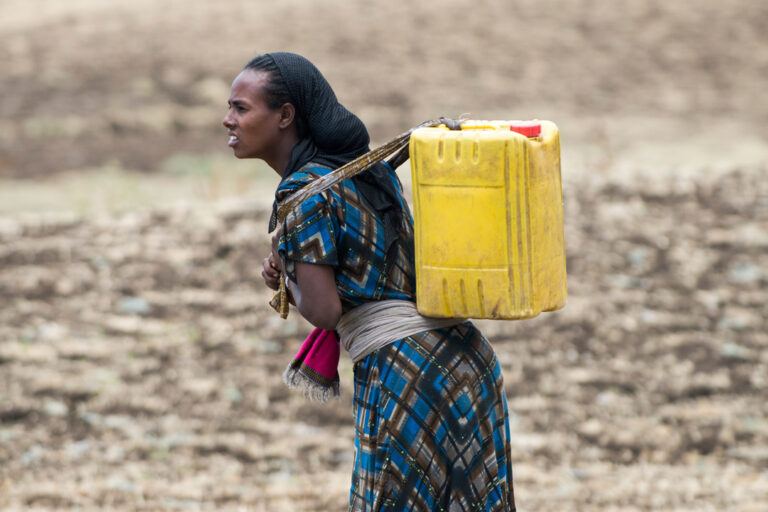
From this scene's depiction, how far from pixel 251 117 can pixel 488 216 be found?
58 centimetres

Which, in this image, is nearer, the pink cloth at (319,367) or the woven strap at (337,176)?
the woven strap at (337,176)

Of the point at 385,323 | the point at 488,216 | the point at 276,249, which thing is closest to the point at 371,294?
the point at 385,323

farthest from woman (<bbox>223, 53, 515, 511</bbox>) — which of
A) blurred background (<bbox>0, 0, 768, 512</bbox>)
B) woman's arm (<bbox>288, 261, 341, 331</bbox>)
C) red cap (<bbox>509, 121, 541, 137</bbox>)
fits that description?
blurred background (<bbox>0, 0, 768, 512</bbox>)

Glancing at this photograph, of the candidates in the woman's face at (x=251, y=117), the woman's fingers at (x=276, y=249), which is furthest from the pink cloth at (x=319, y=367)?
the woman's face at (x=251, y=117)

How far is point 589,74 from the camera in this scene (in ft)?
49.3

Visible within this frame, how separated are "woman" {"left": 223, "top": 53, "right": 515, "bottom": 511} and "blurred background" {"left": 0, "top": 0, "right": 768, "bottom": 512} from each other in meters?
2.14

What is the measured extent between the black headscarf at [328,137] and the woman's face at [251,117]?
0.18 ft

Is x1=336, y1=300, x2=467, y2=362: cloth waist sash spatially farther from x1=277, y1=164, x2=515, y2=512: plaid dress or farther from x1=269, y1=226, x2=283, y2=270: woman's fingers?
x1=269, y1=226, x2=283, y2=270: woman's fingers

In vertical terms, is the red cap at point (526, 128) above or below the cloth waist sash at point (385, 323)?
above

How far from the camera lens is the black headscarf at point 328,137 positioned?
2.28m

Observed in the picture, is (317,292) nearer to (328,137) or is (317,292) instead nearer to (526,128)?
(328,137)

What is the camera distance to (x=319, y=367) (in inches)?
99.4

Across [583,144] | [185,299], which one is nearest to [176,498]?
[185,299]

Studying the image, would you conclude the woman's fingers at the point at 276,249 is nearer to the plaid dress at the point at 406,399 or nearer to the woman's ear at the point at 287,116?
the plaid dress at the point at 406,399
